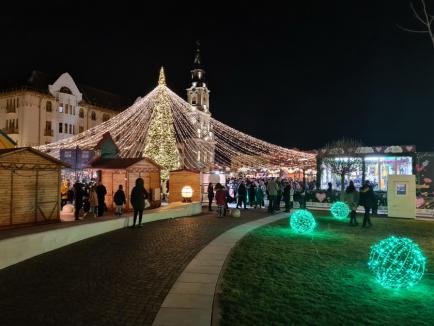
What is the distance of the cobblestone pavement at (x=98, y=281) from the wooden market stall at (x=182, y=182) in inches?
456

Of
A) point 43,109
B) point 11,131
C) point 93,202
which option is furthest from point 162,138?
point 11,131

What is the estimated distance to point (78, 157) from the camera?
20328 mm

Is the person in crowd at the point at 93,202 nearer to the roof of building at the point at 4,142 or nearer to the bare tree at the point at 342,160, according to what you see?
the roof of building at the point at 4,142

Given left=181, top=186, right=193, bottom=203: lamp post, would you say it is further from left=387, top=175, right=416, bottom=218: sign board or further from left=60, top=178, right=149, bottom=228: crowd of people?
left=387, top=175, right=416, bottom=218: sign board

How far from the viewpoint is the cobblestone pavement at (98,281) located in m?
5.68

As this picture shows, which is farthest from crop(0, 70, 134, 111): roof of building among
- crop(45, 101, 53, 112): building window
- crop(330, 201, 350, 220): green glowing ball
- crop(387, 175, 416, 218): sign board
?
crop(387, 175, 416, 218): sign board

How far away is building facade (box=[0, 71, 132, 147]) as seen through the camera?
48.3 metres

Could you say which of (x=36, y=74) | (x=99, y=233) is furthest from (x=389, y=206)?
(x=36, y=74)

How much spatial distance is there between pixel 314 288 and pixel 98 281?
4245 mm

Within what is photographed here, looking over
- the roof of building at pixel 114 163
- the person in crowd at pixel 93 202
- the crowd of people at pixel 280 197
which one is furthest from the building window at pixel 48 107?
the person in crowd at pixel 93 202

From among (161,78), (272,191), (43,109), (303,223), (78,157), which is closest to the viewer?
(303,223)

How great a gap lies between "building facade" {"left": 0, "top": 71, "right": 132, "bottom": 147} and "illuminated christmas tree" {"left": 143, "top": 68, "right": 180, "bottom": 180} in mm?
26664

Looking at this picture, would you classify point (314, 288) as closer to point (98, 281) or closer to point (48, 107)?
point (98, 281)

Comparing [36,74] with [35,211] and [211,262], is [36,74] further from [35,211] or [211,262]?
[211,262]
